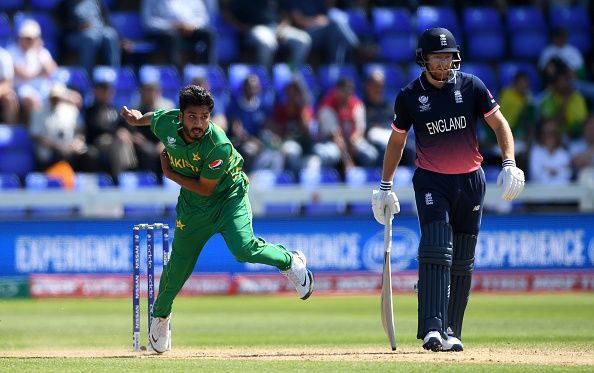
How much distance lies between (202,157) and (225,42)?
9842 millimetres

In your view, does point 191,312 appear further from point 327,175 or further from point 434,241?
point 434,241

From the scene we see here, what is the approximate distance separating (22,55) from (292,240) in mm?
4512

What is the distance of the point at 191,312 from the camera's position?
Result: 12172 millimetres

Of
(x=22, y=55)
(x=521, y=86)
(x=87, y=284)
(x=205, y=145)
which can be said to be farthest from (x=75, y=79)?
(x=205, y=145)

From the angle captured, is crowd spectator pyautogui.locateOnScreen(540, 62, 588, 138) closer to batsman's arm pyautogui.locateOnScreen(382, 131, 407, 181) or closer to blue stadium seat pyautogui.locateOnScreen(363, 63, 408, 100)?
blue stadium seat pyautogui.locateOnScreen(363, 63, 408, 100)

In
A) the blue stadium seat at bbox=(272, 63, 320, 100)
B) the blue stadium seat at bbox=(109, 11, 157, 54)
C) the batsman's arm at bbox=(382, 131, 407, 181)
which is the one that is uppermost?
the blue stadium seat at bbox=(109, 11, 157, 54)

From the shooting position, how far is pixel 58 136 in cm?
1490

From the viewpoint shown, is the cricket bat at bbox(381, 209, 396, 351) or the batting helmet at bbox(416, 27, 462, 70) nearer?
the batting helmet at bbox(416, 27, 462, 70)

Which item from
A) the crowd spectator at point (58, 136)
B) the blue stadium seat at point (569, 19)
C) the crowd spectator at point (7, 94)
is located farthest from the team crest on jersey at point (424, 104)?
the blue stadium seat at point (569, 19)

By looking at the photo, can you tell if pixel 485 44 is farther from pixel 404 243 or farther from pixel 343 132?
pixel 404 243

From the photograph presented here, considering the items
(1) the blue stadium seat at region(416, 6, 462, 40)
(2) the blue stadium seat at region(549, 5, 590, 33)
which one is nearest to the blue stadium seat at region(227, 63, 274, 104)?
(1) the blue stadium seat at region(416, 6, 462, 40)

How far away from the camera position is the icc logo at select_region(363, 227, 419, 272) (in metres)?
14.0

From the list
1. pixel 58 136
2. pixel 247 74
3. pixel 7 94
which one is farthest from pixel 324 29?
pixel 7 94

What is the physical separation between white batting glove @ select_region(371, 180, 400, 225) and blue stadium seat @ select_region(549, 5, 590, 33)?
36.5 ft
